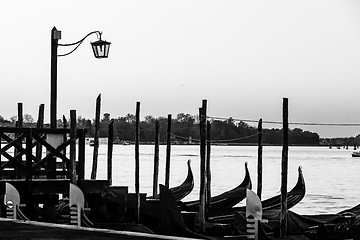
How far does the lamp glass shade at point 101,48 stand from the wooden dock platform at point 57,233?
5435mm

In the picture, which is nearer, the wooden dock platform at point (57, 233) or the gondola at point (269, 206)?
the wooden dock platform at point (57, 233)

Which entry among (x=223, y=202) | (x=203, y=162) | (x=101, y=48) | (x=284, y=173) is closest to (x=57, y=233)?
(x=101, y=48)

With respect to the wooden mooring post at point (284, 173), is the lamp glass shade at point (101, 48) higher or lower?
higher

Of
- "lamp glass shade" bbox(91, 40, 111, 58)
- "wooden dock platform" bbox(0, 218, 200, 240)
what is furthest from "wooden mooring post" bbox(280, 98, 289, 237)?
"wooden dock platform" bbox(0, 218, 200, 240)

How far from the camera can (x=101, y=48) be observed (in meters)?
14.3

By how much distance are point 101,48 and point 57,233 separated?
625cm

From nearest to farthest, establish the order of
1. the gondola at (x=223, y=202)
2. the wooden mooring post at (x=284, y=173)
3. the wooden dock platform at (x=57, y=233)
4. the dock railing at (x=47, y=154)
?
the wooden dock platform at (x=57, y=233)
the dock railing at (x=47, y=154)
the wooden mooring post at (x=284, y=173)
the gondola at (x=223, y=202)

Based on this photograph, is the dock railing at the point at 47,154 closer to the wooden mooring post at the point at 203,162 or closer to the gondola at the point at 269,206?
the wooden mooring post at the point at 203,162

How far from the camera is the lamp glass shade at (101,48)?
14219mm

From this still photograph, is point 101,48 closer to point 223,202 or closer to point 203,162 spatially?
point 203,162

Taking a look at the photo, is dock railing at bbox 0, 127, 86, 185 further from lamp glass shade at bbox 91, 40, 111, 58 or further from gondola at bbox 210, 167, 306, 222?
gondola at bbox 210, 167, 306, 222

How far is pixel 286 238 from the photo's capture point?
13.6 m

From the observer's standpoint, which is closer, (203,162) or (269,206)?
(203,162)

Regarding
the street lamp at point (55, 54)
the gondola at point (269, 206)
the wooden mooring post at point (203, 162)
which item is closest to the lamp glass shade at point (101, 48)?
the street lamp at point (55, 54)
